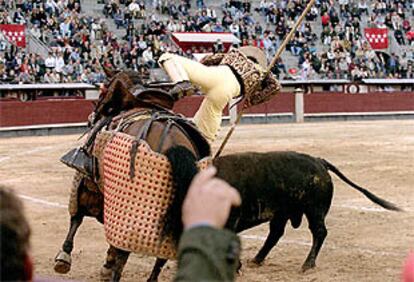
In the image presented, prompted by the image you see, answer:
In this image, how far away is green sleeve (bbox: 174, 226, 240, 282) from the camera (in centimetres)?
154

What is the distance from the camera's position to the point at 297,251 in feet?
19.5

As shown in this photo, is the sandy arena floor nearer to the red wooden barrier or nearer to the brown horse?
the brown horse

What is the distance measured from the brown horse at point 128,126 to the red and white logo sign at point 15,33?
55.9 ft

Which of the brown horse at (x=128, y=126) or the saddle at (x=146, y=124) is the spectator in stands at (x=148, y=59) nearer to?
the brown horse at (x=128, y=126)

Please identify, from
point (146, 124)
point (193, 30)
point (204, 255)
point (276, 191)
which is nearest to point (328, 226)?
point (276, 191)

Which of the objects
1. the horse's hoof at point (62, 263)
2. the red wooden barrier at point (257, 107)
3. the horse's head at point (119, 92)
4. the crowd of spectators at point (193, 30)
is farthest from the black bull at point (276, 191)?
the crowd of spectators at point (193, 30)

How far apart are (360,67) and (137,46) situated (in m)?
7.53

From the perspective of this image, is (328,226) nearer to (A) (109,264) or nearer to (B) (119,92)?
(A) (109,264)

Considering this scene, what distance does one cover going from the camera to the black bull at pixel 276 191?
4.79 m

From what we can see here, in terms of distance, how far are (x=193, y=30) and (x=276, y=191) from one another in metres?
21.2

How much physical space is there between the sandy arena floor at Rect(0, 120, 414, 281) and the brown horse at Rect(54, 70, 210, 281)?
438 millimetres

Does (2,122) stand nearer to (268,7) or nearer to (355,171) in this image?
(355,171)

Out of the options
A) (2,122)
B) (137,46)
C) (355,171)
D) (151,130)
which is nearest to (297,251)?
(151,130)

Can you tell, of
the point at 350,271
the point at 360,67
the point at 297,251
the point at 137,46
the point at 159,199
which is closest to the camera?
the point at 159,199
